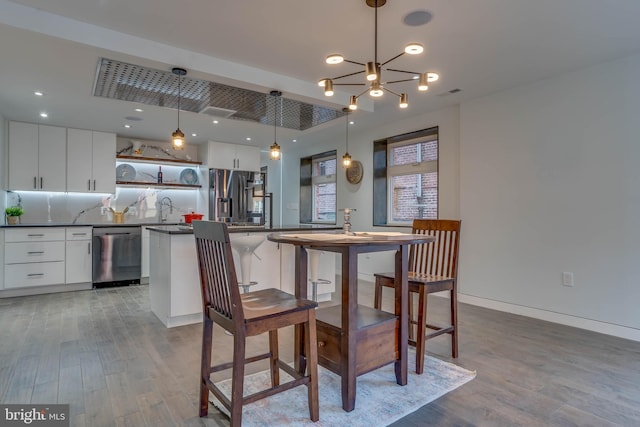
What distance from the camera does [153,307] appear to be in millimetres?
3826

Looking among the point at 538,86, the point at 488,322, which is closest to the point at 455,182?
the point at 538,86

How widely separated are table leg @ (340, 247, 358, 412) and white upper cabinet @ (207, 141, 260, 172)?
4.83m

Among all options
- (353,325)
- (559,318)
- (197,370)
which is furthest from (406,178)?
(197,370)

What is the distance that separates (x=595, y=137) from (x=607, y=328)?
1745mm

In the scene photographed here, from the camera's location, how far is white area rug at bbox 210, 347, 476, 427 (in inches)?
72.7

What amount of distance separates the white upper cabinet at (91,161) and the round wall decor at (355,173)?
150 inches

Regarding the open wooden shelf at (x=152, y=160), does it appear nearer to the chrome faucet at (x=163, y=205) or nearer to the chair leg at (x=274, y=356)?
the chrome faucet at (x=163, y=205)

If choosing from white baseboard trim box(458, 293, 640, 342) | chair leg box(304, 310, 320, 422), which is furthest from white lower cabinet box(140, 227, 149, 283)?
white baseboard trim box(458, 293, 640, 342)

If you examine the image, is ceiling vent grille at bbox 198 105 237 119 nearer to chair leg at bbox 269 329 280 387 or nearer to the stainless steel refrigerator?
the stainless steel refrigerator

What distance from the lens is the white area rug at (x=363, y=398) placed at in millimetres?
1848

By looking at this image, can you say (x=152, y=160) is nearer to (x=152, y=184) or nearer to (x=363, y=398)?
(x=152, y=184)

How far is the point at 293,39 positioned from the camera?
2826mm

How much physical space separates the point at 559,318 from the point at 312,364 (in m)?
2.95

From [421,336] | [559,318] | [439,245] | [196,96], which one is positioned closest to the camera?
[421,336]
